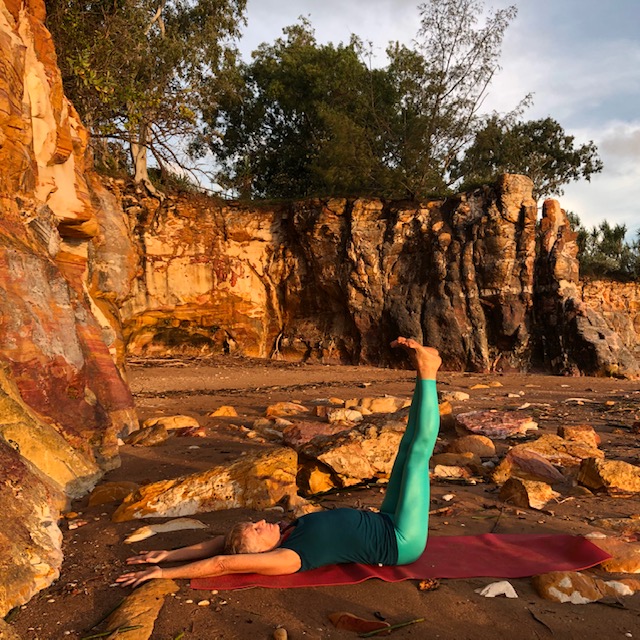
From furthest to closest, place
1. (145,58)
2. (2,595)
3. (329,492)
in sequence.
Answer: (145,58) → (329,492) → (2,595)

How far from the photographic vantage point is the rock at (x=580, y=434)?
18.1 ft

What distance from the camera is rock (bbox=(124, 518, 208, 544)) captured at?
3.29 meters

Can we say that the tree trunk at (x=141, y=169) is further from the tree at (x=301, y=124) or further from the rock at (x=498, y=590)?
the rock at (x=498, y=590)

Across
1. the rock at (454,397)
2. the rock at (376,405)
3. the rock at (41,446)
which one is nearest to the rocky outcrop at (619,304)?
the rock at (454,397)

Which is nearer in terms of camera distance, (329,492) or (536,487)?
(536,487)

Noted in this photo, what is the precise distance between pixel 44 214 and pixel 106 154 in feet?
34.1

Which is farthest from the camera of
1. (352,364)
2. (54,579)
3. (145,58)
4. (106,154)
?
(352,364)

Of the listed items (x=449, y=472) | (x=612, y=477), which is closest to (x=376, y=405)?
(x=449, y=472)

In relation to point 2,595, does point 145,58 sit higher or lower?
higher

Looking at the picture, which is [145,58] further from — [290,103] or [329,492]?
[329,492]

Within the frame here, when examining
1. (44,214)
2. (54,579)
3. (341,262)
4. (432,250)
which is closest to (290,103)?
(341,262)

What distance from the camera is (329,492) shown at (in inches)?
172

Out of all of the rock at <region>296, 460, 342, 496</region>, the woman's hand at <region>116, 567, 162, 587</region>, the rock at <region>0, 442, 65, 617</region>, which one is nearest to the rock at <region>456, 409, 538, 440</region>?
the rock at <region>296, 460, 342, 496</region>

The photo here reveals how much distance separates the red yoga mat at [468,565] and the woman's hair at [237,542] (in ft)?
0.39
